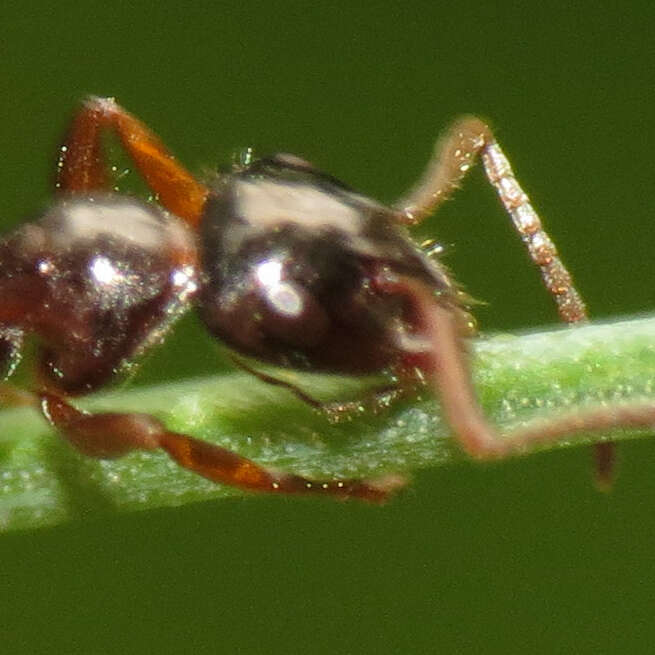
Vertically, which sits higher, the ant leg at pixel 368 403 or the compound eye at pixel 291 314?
the compound eye at pixel 291 314

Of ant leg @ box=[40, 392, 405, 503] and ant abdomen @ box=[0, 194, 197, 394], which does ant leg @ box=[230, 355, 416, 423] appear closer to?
ant leg @ box=[40, 392, 405, 503]

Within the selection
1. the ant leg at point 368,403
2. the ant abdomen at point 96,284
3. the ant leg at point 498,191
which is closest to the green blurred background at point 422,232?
the ant abdomen at point 96,284

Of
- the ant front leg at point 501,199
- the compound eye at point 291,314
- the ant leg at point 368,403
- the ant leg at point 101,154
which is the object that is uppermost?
the ant leg at point 101,154

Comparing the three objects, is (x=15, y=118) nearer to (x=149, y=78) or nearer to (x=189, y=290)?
(x=149, y=78)

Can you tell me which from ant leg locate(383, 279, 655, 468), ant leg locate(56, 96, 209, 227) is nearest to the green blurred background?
ant leg locate(56, 96, 209, 227)

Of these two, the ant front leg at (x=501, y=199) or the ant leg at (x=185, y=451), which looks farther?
the ant front leg at (x=501, y=199)

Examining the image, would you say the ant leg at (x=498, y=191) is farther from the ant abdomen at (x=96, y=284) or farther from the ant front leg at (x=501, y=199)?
the ant abdomen at (x=96, y=284)

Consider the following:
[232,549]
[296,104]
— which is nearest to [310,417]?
[232,549]
